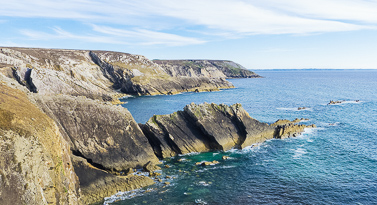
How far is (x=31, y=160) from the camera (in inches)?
795

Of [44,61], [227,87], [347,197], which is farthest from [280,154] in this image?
[227,87]

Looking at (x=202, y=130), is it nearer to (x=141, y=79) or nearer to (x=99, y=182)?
(x=99, y=182)

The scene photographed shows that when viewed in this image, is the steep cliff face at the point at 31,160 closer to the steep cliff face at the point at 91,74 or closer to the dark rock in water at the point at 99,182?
the dark rock in water at the point at 99,182

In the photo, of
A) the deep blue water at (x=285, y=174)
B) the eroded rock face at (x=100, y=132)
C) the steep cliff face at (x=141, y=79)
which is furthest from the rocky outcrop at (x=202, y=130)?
the steep cliff face at (x=141, y=79)

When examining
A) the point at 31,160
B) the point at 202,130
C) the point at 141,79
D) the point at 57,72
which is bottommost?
the point at 202,130

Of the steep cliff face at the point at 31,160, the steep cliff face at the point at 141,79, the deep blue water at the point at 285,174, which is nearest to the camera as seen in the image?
the steep cliff face at the point at 31,160

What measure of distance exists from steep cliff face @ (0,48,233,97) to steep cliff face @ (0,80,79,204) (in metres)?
63.8

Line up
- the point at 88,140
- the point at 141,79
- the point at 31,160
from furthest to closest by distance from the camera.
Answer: the point at 141,79
the point at 88,140
the point at 31,160

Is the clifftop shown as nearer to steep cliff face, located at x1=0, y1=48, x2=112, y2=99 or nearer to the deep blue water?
steep cliff face, located at x1=0, y1=48, x2=112, y2=99

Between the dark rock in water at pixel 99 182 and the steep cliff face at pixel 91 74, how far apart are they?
60.1 m

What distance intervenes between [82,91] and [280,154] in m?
70.7

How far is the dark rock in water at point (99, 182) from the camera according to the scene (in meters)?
28.1

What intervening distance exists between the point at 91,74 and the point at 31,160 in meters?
115

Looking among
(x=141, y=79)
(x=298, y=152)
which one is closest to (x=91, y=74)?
(x=141, y=79)
